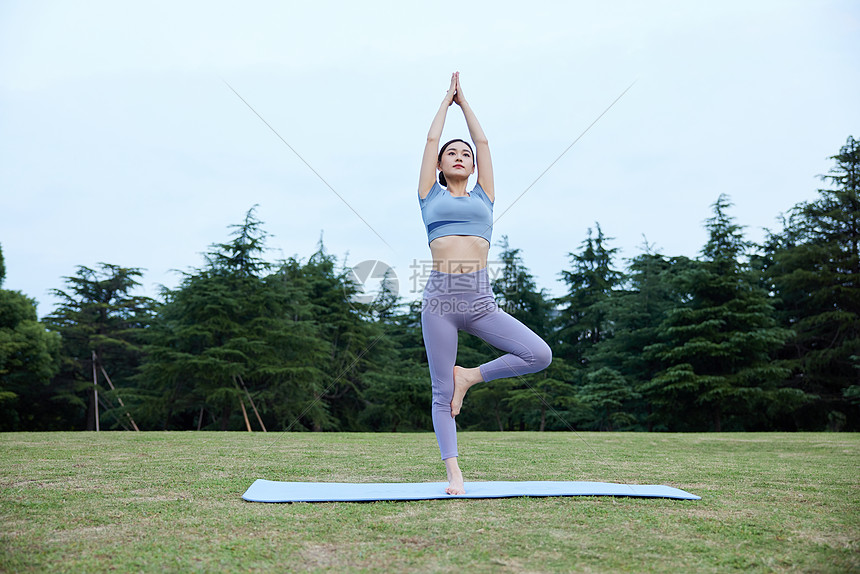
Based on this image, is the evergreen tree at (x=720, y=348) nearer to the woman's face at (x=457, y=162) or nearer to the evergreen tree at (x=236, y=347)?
the evergreen tree at (x=236, y=347)

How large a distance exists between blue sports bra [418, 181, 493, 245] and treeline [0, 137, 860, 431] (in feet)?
42.2

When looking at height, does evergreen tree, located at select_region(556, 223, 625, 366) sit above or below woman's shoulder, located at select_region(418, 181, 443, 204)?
above

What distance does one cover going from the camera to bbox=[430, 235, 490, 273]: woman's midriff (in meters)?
3.34

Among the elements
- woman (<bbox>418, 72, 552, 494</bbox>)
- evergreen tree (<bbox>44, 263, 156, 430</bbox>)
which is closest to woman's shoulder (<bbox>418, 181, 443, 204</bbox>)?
woman (<bbox>418, 72, 552, 494</bbox>)

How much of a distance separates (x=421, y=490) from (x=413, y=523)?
2.60 ft

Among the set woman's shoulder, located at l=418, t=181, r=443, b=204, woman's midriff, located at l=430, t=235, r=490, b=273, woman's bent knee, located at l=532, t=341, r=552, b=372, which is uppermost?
woman's shoulder, located at l=418, t=181, r=443, b=204

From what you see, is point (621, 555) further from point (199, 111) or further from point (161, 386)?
point (161, 386)

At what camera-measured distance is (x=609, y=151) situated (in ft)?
40.4

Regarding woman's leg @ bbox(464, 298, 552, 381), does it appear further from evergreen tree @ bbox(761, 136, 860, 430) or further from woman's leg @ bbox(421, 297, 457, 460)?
evergreen tree @ bbox(761, 136, 860, 430)

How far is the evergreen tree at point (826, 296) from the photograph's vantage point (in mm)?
17047

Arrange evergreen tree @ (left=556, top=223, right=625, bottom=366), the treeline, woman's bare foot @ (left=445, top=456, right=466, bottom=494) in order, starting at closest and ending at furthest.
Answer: woman's bare foot @ (left=445, top=456, right=466, bottom=494)
the treeline
evergreen tree @ (left=556, top=223, right=625, bottom=366)

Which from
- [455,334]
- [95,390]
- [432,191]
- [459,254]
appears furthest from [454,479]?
[95,390]

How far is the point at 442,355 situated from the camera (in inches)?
130

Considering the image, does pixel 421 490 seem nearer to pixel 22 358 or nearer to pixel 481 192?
pixel 481 192
